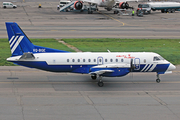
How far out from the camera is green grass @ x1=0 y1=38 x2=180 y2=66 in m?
40.2

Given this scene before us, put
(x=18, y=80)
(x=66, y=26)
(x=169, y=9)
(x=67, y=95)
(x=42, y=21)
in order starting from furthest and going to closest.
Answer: (x=169, y=9), (x=42, y=21), (x=66, y=26), (x=18, y=80), (x=67, y=95)

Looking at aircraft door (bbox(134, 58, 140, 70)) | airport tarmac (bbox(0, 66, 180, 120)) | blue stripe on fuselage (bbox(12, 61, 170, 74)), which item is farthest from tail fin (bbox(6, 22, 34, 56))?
aircraft door (bbox(134, 58, 140, 70))

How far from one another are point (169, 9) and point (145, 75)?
65.3 metres

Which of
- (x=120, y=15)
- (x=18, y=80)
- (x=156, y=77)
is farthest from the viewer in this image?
(x=120, y=15)

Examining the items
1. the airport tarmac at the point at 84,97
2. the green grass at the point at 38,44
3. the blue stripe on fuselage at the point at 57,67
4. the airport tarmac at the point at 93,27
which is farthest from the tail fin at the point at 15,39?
the airport tarmac at the point at 93,27

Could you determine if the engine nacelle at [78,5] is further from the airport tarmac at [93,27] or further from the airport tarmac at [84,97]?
the airport tarmac at [84,97]

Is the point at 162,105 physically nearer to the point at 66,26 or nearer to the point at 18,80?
the point at 18,80

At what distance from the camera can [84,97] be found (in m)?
22.2

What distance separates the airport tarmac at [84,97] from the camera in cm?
1856

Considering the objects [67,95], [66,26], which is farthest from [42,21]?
[67,95]

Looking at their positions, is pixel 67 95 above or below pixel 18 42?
below

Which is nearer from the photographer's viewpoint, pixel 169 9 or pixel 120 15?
pixel 120 15

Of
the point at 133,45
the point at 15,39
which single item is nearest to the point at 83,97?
the point at 15,39

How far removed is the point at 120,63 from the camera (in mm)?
25703
